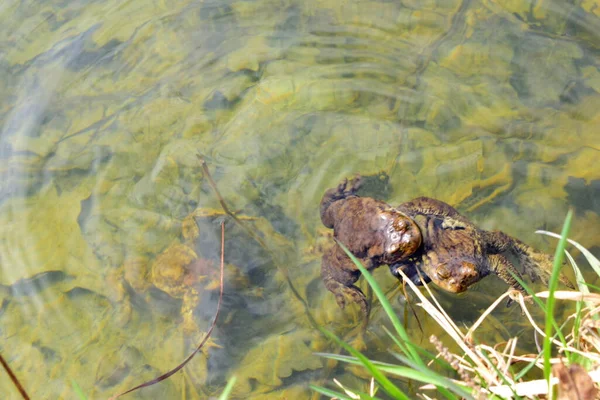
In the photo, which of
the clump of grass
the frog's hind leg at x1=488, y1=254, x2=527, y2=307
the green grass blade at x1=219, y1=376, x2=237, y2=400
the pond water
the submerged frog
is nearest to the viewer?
the green grass blade at x1=219, y1=376, x2=237, y2=400

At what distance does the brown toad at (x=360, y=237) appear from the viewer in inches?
136


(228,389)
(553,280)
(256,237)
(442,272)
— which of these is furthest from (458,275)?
(228,389)

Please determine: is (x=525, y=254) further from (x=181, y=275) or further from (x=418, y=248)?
(x=181, y=275)

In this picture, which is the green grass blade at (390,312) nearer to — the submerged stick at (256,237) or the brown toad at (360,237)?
the brown toad at (360,237)

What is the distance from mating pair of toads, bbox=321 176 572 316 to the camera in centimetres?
344

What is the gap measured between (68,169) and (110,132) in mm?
530

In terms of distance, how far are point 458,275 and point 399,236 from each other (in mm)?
466

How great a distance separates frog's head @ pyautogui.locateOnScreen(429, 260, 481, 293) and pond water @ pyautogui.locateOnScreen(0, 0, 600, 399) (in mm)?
558

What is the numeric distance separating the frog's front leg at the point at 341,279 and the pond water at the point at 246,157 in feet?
0.64

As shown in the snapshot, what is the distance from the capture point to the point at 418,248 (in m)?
3.53

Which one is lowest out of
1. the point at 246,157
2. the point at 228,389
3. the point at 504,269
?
the point at 504,269

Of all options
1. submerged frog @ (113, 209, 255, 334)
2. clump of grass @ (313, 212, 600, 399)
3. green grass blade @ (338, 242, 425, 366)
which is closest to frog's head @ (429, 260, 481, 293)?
clump of grass @ (313, 212, 600, 399)

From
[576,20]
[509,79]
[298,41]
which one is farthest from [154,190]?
[576,20]

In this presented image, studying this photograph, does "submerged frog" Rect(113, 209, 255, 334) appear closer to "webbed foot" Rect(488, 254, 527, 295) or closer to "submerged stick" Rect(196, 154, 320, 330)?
"submerged stick" Rect(196, 154, 320, 330)
